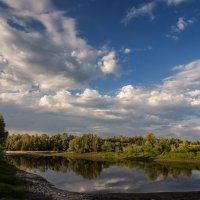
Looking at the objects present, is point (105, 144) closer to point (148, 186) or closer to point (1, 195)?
point (148, 186)

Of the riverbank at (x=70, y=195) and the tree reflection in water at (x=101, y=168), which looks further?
the tree reflection in water at (x=101, y=168)

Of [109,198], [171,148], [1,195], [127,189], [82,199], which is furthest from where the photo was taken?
[171,148]

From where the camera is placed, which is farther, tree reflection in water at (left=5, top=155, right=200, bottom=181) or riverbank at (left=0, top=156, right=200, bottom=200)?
tree reflection in water at (left=5, top=155, right=200, bottom=181)

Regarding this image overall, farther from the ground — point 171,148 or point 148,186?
point 171,148

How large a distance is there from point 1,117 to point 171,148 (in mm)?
86085

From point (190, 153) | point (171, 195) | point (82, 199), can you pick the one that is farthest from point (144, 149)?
point (82, 199)

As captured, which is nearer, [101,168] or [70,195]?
[70,195]

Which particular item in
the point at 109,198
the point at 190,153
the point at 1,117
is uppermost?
the point at 1,117

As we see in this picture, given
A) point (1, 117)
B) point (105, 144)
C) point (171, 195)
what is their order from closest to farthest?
point (171, 195) < point (1, 117) < point (105, 144)

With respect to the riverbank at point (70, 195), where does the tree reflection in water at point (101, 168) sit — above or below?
above

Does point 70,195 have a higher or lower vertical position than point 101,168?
lower

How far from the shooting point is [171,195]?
54.1m

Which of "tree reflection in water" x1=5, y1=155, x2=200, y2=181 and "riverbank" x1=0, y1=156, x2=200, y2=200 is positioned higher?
"tree reflection in water" x1=5, y1=155, x2=200, y2=181

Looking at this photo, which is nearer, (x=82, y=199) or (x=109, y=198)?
(x=82, y=199)
